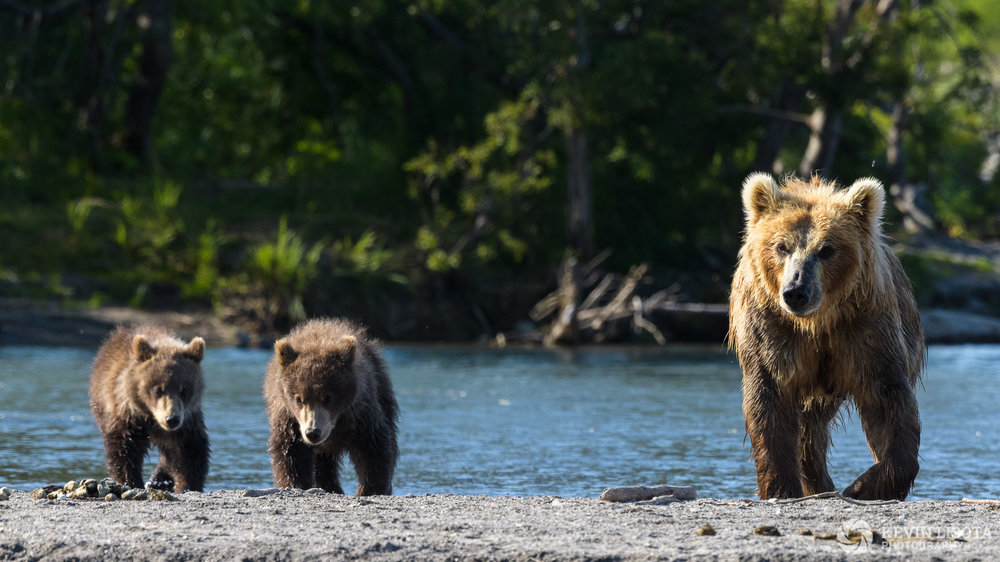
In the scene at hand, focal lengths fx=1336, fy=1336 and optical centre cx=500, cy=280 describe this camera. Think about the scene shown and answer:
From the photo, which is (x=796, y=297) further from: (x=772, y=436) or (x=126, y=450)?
(x=126, y=450)

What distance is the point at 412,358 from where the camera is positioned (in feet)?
51.9

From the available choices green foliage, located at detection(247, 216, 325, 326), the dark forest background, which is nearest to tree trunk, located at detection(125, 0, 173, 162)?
the dark forest background

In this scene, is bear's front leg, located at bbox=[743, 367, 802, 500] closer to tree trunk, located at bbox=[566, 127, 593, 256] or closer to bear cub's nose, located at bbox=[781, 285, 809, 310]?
bear cub's nose, located at bbox=[781, 285, 809, 310]

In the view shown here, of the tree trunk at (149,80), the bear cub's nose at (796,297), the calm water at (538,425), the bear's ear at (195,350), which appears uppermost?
the tree trunk at (149,80)

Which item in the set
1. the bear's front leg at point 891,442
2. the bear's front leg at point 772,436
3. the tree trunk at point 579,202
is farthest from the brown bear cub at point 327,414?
the tree trunk at point 579,202

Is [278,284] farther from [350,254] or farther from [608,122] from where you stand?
[608,122]

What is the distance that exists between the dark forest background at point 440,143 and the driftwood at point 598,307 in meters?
0.33

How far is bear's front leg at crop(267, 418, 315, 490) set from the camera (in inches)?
263

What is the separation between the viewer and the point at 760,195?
6.09m

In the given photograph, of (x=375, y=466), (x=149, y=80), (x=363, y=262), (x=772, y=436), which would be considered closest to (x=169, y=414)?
(x=375, y=466)

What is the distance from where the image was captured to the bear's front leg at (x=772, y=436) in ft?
19.4

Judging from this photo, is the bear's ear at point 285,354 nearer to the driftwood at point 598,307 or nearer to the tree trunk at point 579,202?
the driftwood at point 598,307

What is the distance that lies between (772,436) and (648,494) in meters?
0.65

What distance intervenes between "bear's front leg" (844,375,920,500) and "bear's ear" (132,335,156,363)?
3.94 m
